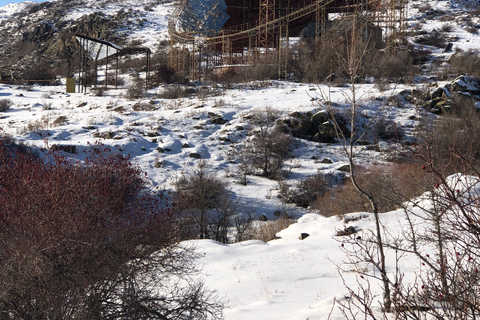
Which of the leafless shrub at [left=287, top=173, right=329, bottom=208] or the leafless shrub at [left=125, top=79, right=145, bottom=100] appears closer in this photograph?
the leafless shrub at [left=287, top=173, right=329, bottom=208]

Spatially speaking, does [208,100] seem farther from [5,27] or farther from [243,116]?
[5,27]

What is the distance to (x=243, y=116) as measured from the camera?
1995cm

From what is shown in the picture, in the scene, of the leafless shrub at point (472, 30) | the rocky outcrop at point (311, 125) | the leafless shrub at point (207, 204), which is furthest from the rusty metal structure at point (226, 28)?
the leafless shrub at point (207, 204)

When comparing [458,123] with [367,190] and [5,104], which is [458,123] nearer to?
[367,190]

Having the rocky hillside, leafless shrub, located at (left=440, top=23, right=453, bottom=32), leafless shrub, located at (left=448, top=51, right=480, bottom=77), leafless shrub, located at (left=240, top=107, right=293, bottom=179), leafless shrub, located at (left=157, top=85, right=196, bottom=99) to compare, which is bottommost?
leafless shrub, located at (left=240, top=107, right=293, bottom=179)

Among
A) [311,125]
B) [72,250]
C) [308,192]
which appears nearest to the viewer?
[72,250]

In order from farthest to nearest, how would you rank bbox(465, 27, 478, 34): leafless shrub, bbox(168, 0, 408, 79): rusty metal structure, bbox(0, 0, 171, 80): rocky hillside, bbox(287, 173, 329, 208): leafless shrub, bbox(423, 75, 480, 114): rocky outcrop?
bbox(0, 0, 171, 80): rocky hillside
bbox(465, 27, 478, 34): leafless shrub
bbox(168, 0, 408, 79): rusty metal structure
bbox(423, 75, 480, 114): rocky outcrop
bbox(287, 173, 329, 208): leafless shrub

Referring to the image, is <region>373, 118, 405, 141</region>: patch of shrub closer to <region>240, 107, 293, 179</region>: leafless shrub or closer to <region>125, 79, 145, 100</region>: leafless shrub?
<region>240, 107, 293, 179</region>: leafless shrub

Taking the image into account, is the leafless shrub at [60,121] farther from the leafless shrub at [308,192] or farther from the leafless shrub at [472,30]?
the leafless shrub at [472,30]

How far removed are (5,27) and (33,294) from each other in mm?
75060

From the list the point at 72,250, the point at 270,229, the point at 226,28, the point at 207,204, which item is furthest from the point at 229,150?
the point at 226,28

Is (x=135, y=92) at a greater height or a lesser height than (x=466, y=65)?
lesser

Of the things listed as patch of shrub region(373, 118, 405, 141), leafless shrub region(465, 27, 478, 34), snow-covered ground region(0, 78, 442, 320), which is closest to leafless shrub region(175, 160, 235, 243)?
snow-covered ground region(0, 78, 442, 320)

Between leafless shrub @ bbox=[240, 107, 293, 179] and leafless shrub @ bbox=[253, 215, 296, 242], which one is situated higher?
leafless shrub @ bbox=[240, 107, 293, 179]
